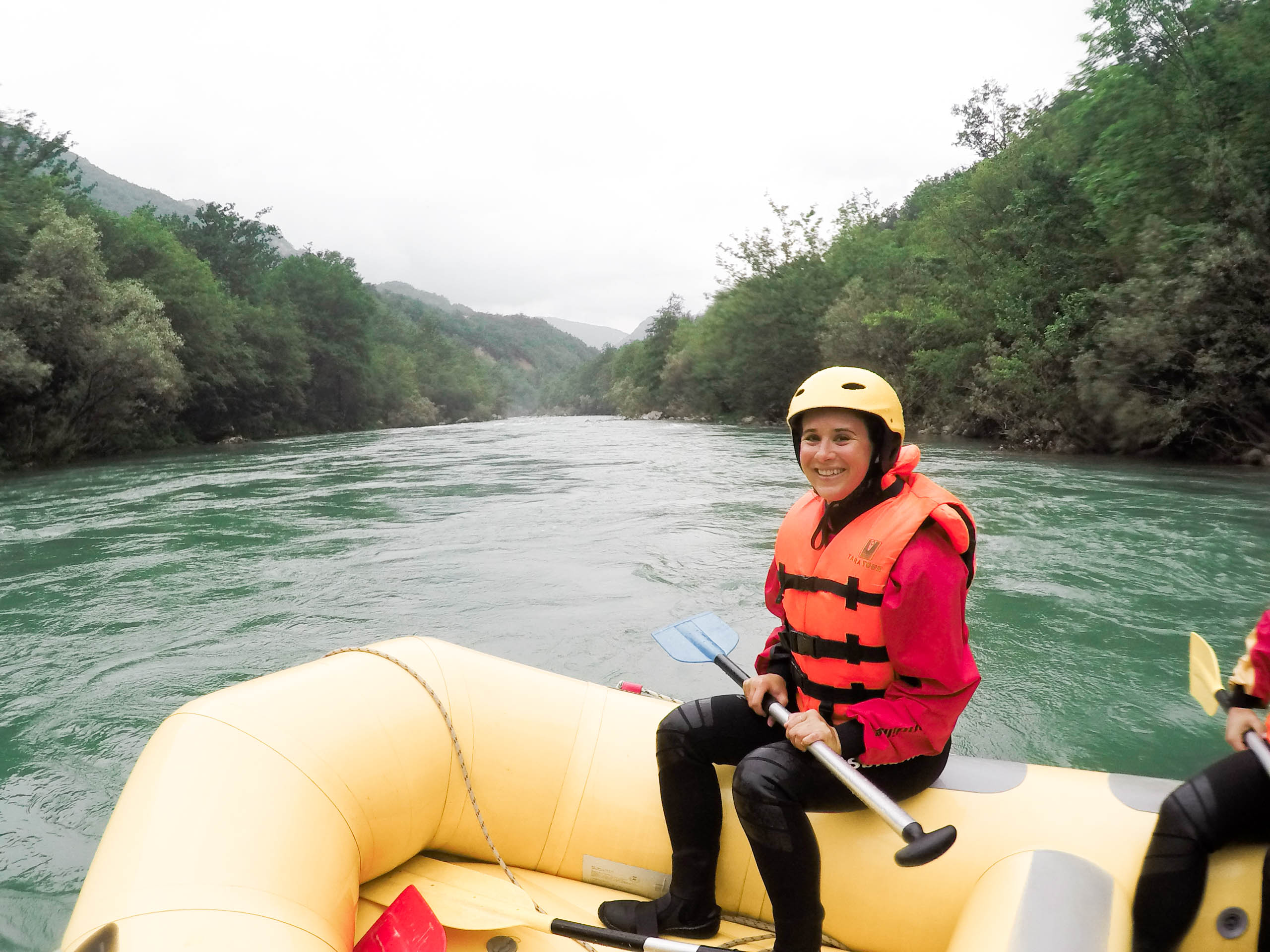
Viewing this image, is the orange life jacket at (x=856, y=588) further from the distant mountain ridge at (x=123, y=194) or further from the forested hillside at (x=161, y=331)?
the distant mountain ridge at (x=123, y=194)

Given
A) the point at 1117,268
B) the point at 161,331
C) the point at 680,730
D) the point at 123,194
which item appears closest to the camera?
the point at 680,730

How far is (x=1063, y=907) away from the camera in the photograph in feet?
4.91

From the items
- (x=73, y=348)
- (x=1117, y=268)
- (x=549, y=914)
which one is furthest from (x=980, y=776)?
(x=73, y=348)

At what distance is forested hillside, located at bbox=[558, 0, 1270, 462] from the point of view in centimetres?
1113

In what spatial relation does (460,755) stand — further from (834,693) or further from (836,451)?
(836,451)

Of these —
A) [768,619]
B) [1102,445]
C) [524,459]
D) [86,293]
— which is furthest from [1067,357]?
[86,293]

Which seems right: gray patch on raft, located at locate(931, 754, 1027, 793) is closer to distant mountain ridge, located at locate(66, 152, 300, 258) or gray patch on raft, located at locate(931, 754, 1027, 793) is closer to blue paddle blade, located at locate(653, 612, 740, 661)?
blue paddle blade, located at locate(653, 612, 740, 661)

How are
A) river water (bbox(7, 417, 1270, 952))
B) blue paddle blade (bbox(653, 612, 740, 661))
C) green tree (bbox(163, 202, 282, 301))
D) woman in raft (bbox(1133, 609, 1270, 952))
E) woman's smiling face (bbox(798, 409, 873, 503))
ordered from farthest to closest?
green tree (bbox(163, 202, 282, 301)), river water (bbox(7, 417, 1270, 952)), blue paddle blade (bbox(653, 612, 740, 661)), woman's smiling face (bbox(798, 409, 873, 503)), woman in raft (bbox(1133, 609, 1270, 952))

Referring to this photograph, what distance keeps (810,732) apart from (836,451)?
0.59 metres

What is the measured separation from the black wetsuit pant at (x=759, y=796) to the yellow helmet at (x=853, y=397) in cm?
68

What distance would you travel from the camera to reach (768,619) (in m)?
5.18

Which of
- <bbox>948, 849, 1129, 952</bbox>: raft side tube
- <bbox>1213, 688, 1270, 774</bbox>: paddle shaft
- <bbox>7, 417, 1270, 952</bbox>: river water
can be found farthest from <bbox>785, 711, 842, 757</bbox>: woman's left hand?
<bbox>7, 417, 1270, 952</bbox>: river water

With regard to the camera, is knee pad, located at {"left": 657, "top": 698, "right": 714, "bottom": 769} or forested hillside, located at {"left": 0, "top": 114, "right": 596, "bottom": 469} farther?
forested hillside, located at {"left": 0, "top": 114, "right": 596, "bottom": 469}

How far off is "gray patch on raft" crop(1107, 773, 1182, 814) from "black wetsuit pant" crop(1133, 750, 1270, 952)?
0.45 feet
